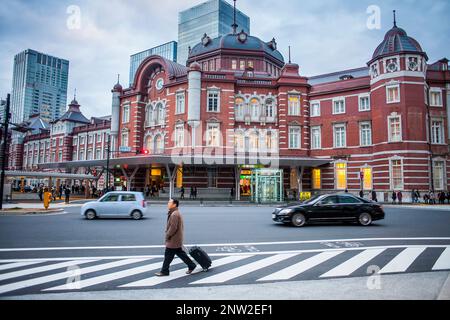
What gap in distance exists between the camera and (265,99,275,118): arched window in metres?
35.8

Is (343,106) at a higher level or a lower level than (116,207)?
Result: higher

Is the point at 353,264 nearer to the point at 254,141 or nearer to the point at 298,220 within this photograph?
the point at 298,220

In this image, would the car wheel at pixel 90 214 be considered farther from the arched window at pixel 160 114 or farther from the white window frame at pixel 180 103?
the arched window at pixel 160 114

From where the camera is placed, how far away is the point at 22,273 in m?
6.22

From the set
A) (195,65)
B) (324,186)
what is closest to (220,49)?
(195,65)

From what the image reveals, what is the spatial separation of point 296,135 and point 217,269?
99.7 feet

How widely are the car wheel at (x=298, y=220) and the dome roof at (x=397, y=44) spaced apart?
25.2 meters

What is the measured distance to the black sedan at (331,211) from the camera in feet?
43.9

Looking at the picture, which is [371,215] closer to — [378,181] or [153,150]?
[378,181]

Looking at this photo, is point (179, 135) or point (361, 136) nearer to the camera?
point (361, 136)

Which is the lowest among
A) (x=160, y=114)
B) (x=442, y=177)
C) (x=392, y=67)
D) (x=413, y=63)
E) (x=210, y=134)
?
(x=442, y=177)

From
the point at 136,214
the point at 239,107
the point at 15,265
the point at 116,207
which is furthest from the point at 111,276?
the point at 239,107

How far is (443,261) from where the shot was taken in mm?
7148

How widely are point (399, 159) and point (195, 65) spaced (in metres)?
23.9
